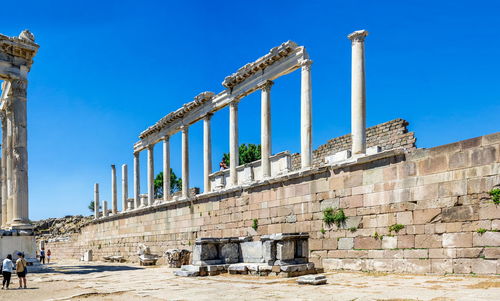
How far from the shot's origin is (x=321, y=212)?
1453 cm

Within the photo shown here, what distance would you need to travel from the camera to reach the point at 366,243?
12.8 metres

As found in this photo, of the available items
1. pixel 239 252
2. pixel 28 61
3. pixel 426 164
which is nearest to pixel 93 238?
pixel 28 61

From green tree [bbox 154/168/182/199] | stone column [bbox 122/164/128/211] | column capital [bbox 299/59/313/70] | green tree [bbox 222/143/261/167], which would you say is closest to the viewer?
column capital [bbox 299/59/313/70]

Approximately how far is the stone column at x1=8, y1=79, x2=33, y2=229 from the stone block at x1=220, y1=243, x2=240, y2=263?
9.62m

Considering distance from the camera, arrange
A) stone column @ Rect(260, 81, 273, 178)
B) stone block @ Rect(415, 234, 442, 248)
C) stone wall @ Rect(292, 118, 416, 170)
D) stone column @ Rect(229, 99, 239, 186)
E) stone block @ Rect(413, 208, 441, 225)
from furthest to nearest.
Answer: stone column @ Rect(229, 99, 239, 186) → stone column @ Rect(260, 81, 273, 178) → stone wall @ Rect(292, 118, 416, 170) → stone block @ Rect(413, 208, 441, 225) → stone block @ Rect(415, 234, 442, 248)

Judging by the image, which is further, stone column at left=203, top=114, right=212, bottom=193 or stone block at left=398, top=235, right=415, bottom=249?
stone column at left=203, top=114, right=212, bottom=193

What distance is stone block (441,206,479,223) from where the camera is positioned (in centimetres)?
1059

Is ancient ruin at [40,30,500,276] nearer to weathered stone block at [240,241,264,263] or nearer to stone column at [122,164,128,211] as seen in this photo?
weathered stone block at [240,241,264,263]

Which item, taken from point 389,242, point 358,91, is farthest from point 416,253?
point 358,91

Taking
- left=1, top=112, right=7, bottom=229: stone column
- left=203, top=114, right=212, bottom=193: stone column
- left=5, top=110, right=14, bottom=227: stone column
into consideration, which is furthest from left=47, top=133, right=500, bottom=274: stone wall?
left=1, top=112, right=7, bottom=229: stone column

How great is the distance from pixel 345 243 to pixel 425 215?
270 centimetres

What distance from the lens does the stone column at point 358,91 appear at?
554 inches

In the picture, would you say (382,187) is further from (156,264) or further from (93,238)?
(93,238)

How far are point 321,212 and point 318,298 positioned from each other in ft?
21.8
